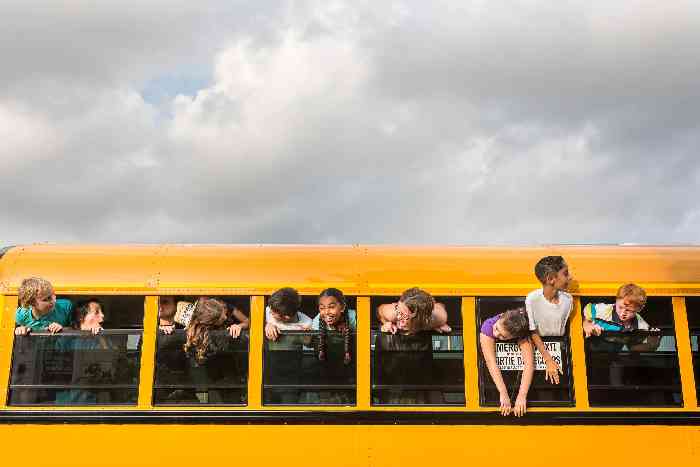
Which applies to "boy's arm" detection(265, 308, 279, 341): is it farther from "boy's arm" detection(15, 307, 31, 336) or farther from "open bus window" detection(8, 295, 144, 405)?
"boy's arm" detection(15, 307, 31, 336)

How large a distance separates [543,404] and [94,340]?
3.68 m

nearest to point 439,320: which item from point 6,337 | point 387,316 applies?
point 387,316

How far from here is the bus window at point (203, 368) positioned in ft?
17.1

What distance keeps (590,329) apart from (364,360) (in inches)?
72.9

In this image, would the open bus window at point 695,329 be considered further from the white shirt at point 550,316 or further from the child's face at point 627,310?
the white shirt at point 550,316

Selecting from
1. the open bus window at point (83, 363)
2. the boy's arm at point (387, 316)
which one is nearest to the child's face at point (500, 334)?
the boy's arm at point (387, 316)

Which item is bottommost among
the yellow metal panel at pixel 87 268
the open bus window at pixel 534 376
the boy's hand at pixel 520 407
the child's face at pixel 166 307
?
the boy's hand at pixel 520 407

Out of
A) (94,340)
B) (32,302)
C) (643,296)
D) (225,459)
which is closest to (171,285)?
(94,340)

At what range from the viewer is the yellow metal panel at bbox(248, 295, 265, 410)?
17.0ft

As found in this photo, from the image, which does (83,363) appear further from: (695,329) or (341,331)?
(695,329)

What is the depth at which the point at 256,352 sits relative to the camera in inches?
206

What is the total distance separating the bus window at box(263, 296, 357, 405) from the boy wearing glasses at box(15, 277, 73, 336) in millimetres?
1718

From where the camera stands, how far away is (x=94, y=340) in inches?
211

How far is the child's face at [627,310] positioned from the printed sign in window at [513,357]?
56cm
